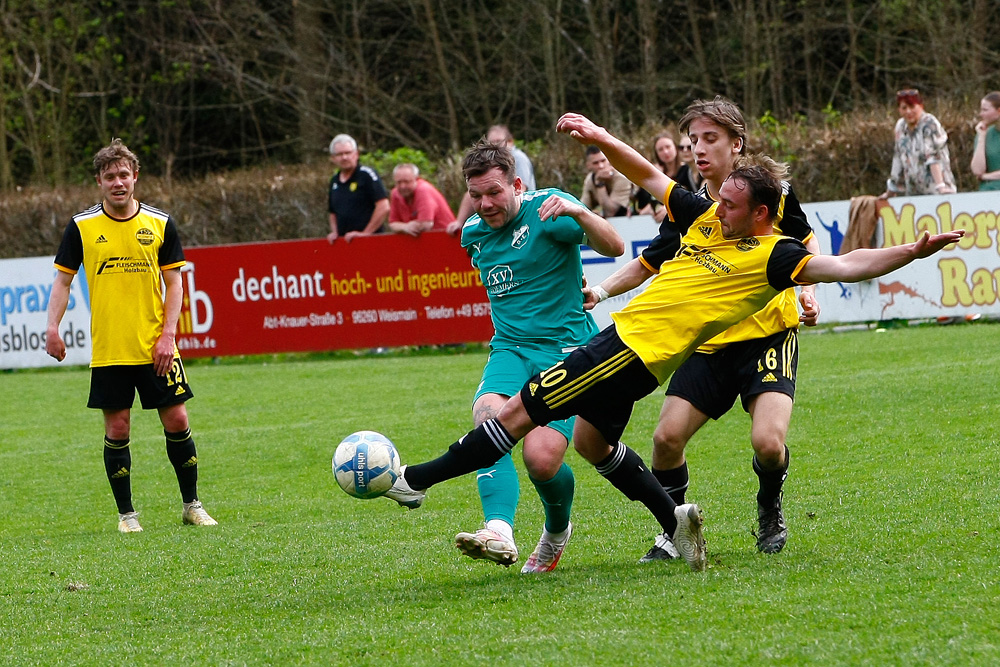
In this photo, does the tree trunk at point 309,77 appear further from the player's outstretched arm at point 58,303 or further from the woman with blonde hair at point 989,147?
the player's outstretched arm at point 58,303

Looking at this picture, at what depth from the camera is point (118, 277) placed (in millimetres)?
7625

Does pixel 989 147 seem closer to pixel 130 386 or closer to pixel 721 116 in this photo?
pixel 721 116

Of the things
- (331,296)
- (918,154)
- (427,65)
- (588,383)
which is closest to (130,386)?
(588,383)

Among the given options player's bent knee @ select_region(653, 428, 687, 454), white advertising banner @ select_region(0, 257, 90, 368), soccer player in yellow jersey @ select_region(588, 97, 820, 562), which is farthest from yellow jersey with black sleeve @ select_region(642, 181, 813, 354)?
white advertising banner @ select_region(0, 257, 90, 368)

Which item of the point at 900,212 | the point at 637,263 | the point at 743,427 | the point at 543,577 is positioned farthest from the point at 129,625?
the point at 900,212

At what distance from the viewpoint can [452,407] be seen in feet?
35.3

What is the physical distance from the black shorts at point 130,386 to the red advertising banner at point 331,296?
719 centimetres

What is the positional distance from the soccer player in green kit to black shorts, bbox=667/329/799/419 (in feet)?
1.67

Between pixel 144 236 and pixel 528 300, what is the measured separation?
2.92 meters

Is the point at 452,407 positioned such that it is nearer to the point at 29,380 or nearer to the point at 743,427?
the point at 743,427

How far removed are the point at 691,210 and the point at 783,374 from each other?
0.77 meters

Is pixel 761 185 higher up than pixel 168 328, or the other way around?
pixel 761 185

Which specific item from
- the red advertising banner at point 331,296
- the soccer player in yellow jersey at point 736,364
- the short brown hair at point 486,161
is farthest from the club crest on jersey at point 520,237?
the red advertising banner at point 331,296

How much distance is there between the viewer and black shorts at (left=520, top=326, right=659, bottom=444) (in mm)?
5086
